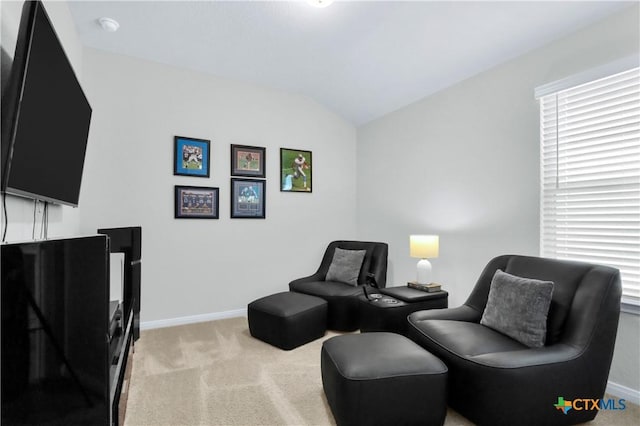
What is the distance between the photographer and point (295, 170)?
4359 millimetres

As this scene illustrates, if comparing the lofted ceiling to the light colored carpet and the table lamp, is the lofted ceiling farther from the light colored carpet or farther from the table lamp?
the light colored carpet

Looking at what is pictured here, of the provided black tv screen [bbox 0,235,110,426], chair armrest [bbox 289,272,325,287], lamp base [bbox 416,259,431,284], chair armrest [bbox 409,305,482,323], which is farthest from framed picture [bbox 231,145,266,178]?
black tv screen [bbox 0,235,110,426]

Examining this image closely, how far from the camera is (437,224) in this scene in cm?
357

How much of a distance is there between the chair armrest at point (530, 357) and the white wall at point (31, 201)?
7.63ft

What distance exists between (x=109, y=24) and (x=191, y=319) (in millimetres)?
2953

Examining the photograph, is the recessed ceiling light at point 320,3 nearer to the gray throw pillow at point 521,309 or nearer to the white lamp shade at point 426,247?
the white lamp shade at point 426,247

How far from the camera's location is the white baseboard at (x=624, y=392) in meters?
2.08

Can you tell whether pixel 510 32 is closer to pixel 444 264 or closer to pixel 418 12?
pixel 418 12

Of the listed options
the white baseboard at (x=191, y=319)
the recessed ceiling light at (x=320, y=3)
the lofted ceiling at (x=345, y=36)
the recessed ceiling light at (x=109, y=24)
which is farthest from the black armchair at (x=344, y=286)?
the recessed ceiling light at (x=109, y=24)

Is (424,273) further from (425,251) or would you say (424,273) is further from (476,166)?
(476,166)

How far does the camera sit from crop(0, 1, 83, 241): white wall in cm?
139

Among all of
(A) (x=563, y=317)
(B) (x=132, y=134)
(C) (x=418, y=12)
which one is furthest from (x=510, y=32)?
(B) (x=132, y=134)

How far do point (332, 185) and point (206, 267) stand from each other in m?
2.03

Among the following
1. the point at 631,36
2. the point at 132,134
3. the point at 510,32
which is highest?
the point at 510,32
